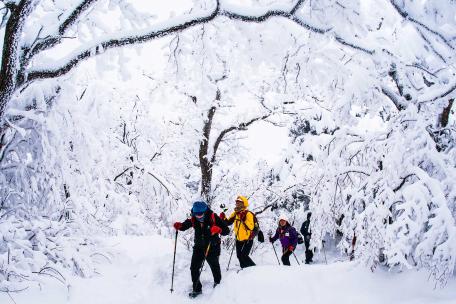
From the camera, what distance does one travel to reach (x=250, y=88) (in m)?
13.3

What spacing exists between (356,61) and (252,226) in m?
3.62

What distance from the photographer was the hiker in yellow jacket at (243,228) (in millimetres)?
7309

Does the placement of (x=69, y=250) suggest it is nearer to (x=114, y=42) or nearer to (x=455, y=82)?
(x=114, y=42)

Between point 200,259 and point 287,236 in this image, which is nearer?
point 200,259

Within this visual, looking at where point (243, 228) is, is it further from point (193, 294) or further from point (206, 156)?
point (206, 156)

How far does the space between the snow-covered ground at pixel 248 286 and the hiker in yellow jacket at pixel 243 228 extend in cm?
48

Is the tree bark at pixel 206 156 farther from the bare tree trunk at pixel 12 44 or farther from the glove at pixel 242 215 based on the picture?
the bare tree trunk at pixel 12 44

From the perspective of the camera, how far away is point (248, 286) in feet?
19.8

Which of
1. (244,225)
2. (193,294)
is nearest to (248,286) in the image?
(193,294)

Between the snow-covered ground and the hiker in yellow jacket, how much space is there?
0.48 m

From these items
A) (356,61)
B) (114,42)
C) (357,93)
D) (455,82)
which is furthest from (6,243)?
(455,82)

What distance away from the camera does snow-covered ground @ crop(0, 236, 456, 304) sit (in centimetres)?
490

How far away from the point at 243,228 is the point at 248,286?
4.90 feet

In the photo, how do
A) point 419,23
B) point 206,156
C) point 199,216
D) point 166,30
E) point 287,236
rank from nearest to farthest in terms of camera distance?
point 419,23 < point 166,30 < point 199,216 < point 287,236 < point 206,156
